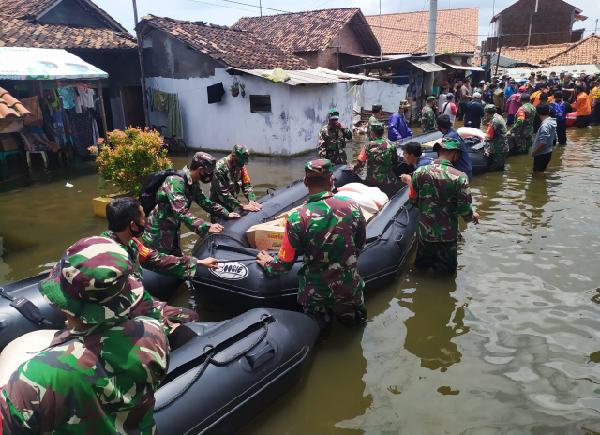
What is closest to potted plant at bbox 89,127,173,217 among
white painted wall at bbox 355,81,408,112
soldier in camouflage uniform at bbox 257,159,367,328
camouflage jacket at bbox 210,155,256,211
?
camouflage jacket at bbox 210,155,256,211

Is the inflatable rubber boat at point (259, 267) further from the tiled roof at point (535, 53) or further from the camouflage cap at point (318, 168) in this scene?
the tiled roof at point (535, 53)

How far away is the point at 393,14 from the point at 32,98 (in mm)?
25085

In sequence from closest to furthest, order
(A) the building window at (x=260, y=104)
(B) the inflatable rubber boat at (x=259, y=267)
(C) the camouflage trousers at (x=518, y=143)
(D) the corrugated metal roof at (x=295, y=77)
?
(B) the inflatable rubber boat at (x=259, y=267) < (C) the camouflage trousers at (x=518, y=143) < (D) the corrugated metal roof at (x=295, y=77) < (A) the building window at (x=260, y=104)

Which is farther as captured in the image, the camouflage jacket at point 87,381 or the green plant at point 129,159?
the green plant at point 129,159

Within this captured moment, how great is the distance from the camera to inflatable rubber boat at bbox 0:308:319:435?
2.68m

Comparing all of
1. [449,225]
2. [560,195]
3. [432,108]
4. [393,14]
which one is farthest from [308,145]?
[393,14]

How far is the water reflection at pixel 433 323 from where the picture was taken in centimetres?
386

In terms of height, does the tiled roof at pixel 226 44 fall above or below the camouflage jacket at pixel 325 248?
above

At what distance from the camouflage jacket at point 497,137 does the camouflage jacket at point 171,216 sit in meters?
7.14

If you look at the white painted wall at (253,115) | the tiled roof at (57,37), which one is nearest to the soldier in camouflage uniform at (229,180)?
the white painted wall at (253,115)

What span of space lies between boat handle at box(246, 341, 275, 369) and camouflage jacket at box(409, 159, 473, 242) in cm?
228

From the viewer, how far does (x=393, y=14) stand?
97.2ft

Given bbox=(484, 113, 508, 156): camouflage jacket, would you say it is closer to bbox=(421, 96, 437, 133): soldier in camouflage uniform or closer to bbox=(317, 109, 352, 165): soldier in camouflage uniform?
bbox=(421, 96, 437, 133): soldier in camouflage uniform

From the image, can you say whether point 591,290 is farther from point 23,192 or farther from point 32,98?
point 32,98
